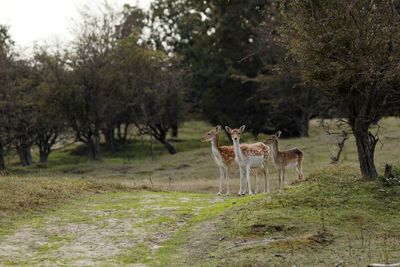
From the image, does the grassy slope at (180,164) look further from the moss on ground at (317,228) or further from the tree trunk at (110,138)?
the moss on ground at (317,228)

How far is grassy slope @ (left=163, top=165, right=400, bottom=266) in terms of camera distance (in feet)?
36.4

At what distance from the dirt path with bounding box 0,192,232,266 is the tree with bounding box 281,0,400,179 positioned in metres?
4.65

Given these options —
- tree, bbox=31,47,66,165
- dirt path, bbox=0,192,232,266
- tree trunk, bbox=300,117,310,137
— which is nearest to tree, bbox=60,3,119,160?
tree, bbox=31,47,66,165

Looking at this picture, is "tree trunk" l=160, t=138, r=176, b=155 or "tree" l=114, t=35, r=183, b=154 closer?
"tree" l=114, t=35, r=183, b=154

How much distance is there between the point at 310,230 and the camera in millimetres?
12906

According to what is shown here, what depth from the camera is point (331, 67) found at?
15828 mm

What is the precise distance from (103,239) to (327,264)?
5.48 meters

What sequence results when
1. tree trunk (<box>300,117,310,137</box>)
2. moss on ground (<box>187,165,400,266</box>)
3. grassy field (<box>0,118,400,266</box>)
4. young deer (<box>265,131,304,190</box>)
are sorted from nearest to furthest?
moss on ground (<box>187,165,400,266</box>), grassy field (<box>0,118,400,266</box>), young deer (<box>265,131,304,190</box>), tree trunk (<box>300,117,310,137</box>)

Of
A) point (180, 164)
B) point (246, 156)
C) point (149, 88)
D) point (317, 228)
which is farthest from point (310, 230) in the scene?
point (149, 88)

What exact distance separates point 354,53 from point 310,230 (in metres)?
5.31

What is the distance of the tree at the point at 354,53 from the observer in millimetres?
15539

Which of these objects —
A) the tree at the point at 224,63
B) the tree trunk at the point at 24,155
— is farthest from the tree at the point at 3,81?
the tree at the point at 224,63

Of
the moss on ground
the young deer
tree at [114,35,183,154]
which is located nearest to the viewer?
the moss on ground

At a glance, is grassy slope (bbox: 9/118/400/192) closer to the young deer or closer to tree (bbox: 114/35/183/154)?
tree (bbox: 114/35/183/154)
